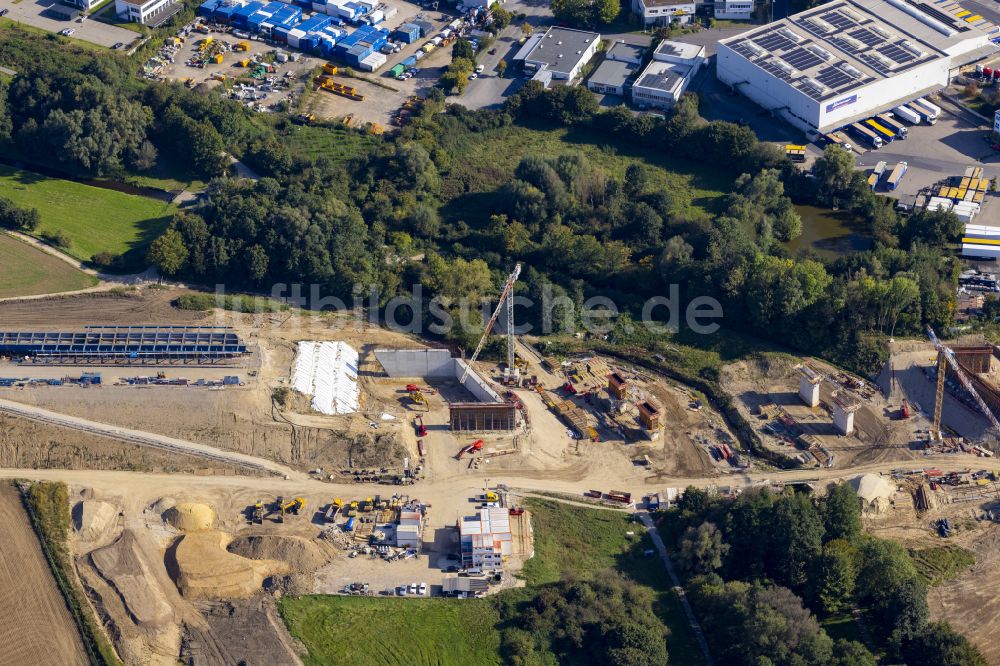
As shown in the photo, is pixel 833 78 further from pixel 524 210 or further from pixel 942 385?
pixel 942 385

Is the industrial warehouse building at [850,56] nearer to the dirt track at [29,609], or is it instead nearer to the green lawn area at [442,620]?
the green lawn area at [442,620]

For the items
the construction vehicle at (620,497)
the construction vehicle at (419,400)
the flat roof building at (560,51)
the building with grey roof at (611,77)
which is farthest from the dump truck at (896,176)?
the construction vehicle at (419,400)

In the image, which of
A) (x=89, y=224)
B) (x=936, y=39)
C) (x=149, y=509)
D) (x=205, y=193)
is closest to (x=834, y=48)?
(x=936, y=39)

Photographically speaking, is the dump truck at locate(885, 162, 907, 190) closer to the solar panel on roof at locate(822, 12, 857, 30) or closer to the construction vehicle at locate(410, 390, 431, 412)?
the solar panel on roof at locate(822, 12, 857, 30)

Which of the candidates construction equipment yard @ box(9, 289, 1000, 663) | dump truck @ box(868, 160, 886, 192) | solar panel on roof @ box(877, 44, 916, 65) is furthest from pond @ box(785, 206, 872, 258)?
solar panel on roof @ box(877, 44, 916, 65)

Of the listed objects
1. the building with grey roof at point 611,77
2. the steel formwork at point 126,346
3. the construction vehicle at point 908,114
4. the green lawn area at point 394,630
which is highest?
the building with grey roof at point 611,77

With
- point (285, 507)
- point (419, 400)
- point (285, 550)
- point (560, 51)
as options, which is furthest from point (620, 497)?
point (560, 51)

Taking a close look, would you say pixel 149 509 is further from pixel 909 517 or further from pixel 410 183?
pixel 909 517
